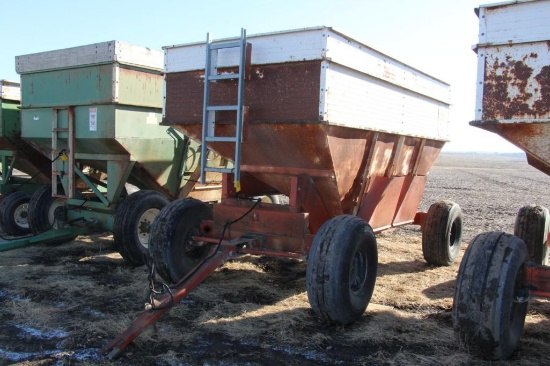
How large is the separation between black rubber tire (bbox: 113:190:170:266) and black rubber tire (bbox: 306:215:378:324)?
2843 mm

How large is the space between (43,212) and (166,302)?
4.64 meters

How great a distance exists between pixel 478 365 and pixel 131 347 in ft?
8.54

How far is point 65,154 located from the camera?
24.8 ft

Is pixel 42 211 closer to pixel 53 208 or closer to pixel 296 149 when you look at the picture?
pixel 53 208

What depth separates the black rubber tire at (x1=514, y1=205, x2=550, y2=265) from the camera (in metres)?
6.05

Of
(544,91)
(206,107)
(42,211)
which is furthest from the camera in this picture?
(42,211)

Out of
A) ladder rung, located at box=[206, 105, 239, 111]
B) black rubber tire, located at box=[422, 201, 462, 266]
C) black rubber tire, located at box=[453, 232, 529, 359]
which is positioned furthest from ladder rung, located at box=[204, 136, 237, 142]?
black rubber tire, located at box=[422, 201, 462, 266]

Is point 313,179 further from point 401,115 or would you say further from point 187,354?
point 187,354

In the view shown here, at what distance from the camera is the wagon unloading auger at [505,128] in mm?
3531

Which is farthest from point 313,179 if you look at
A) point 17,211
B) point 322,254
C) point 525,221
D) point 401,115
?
point 17,211

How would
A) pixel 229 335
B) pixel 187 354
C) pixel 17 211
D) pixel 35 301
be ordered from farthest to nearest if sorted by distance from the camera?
pixel 17 211
pixel 35 301
pixel 229 335
pixel 187 354

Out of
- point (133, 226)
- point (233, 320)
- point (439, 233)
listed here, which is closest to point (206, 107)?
Result: point (233, 320)

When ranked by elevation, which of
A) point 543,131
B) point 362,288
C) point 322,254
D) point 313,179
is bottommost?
point 362,288

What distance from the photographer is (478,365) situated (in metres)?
3.81
